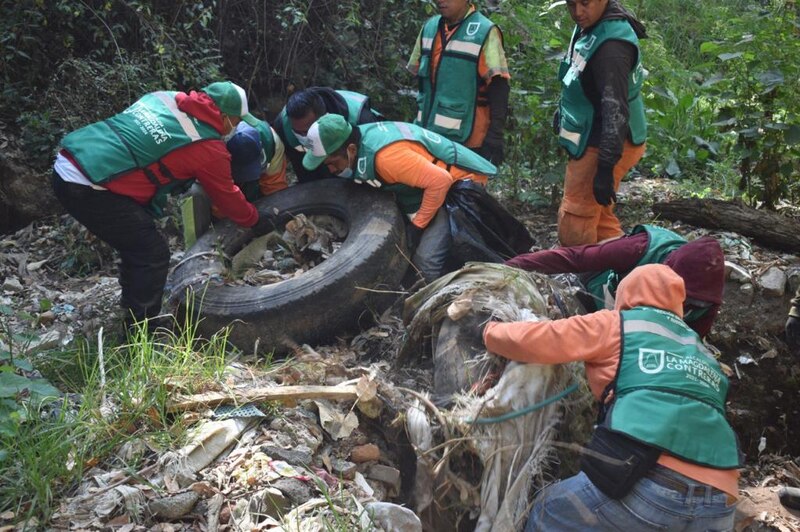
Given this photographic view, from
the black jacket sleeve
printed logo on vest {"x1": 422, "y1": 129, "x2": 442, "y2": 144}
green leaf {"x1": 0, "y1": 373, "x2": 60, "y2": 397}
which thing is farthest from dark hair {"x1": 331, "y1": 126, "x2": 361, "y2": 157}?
green leaf {"x1": 0, "y1": 373, "x2": 60, "y2": 397}

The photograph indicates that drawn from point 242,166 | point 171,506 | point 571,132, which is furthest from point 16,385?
point 571,132

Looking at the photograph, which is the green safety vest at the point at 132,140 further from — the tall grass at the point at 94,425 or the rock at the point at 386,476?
the rock at the point at 386,476

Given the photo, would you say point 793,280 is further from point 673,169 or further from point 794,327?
point 673,169

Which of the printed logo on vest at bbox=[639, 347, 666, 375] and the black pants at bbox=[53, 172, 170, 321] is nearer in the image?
the printed logo on vest at bbox=[639, 347, 666, 375]

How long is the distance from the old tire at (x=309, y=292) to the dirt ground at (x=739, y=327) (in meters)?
0.17

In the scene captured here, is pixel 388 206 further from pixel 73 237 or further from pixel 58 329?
pixel 73 237

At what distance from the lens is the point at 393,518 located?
8.23 feet

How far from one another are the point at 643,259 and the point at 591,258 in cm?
23

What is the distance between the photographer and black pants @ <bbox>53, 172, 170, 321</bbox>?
158 inches

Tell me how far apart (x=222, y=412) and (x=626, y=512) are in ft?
5.02

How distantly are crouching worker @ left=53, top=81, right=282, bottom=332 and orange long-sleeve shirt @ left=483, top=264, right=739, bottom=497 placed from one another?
7.04 feet

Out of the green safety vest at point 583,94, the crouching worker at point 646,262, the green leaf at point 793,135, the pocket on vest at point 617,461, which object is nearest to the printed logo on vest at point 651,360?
the pocket on vest at point 617,461

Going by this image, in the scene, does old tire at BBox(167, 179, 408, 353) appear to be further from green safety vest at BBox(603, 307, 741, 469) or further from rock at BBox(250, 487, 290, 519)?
green safety vest at BBox(603, 307, 741, 469)

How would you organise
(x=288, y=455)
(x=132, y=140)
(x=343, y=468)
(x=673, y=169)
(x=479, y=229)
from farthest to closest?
(x=673, y=169), (x=479, y=229), (x=132, y=140), (x=343, y=468), (x=288, y=455)
